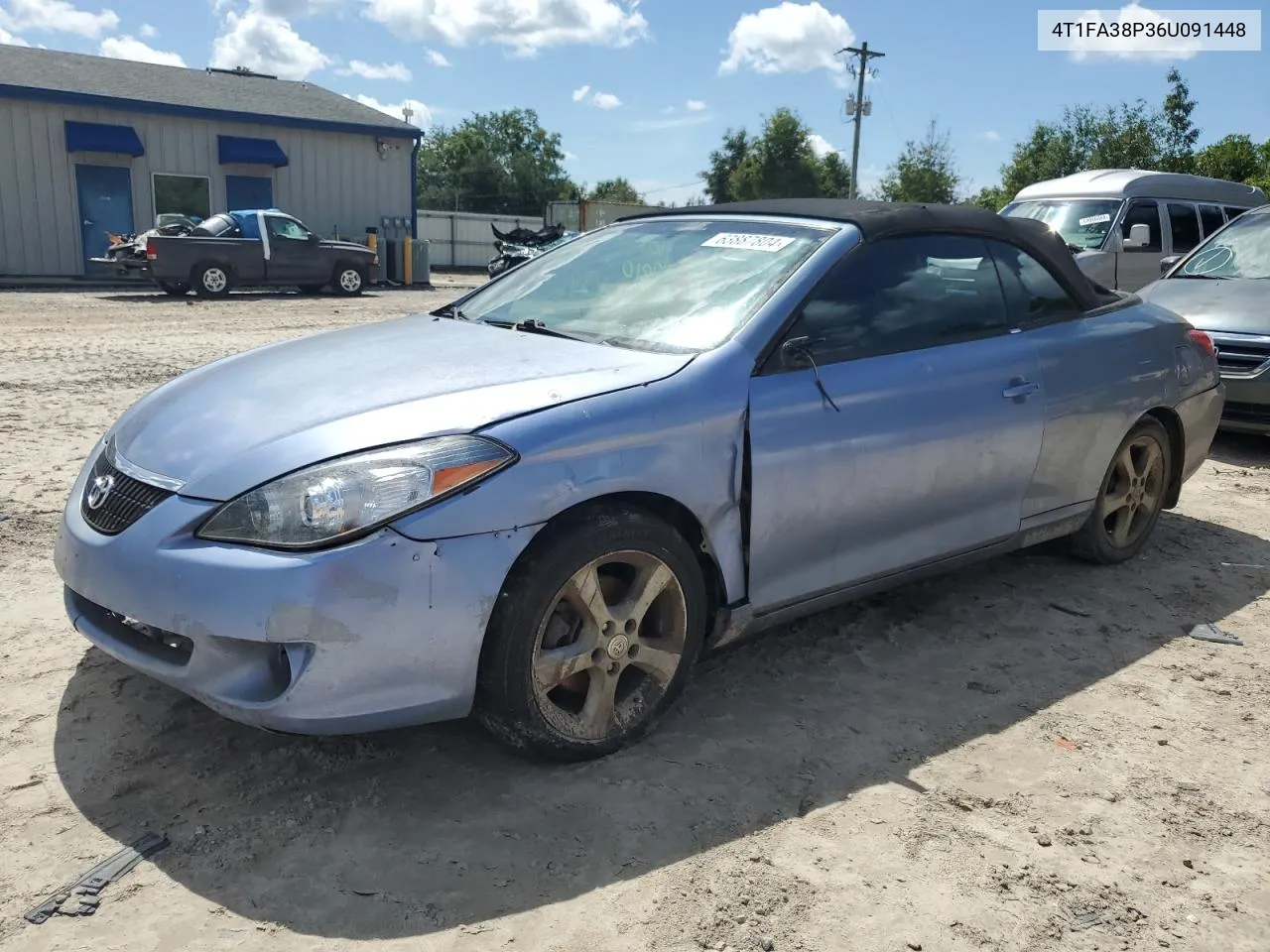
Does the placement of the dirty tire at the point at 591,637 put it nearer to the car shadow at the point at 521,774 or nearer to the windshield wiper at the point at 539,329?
the car shadow at the point at 521,774

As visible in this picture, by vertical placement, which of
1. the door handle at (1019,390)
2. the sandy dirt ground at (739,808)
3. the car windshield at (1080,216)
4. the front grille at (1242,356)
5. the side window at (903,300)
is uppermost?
the car windshield at (1080,216)

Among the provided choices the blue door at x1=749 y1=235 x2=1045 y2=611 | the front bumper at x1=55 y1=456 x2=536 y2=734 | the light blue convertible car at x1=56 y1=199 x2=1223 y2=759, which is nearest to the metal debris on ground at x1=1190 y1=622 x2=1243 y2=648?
the light blue convertible car at x1=56 y1=199 x2=1223 y2=759

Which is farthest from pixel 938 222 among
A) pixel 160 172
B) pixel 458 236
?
pixel 458 236

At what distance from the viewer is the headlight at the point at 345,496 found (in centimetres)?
254

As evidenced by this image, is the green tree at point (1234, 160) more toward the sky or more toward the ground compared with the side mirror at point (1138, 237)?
more toward the sky

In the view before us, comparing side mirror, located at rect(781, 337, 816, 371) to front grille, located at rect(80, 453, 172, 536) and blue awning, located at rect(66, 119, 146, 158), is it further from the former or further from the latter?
blue awning, located at rect(66, 119, 146, 158)

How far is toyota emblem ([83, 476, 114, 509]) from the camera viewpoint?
2.92 m

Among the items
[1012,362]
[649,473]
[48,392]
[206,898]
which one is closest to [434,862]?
[206,898]

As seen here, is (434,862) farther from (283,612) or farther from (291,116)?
(291,116)

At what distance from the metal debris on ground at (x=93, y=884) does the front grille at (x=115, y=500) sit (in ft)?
2.62

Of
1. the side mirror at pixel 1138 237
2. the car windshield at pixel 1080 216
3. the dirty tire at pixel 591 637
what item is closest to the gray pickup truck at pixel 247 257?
the car windshield at pixel 1080 216

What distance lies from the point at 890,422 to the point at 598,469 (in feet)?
3.91

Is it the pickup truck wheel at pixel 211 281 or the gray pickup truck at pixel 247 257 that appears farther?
the pickup truck wheel at pixel 211 281

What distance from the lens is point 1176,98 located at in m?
35.4
